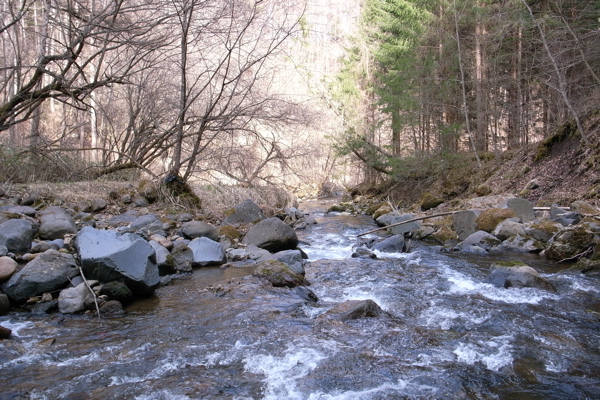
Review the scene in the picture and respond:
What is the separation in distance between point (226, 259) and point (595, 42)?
11.6 meters

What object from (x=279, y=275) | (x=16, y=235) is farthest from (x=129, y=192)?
(x=279, y=275)

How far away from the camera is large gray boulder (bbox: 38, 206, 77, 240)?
6922mm

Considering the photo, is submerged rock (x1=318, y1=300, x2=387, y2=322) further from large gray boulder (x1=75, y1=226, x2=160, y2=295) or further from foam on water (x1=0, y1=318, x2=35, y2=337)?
foam on water (x1=0, y1=318, x2=35, y2=337)

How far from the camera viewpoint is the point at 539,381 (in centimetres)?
352

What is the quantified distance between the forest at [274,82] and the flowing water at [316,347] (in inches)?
199

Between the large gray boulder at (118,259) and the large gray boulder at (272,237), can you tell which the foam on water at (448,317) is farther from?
the large gray boulder at (272,237)

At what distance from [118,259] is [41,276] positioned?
2.89 feet

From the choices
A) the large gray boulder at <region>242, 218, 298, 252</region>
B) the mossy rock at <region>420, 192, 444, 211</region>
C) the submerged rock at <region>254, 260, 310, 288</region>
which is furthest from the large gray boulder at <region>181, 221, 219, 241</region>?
the mossy rock at <region>420, 192, 444, 211</region>

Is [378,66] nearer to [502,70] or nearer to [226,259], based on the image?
[502,70]

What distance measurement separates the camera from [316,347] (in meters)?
4.17

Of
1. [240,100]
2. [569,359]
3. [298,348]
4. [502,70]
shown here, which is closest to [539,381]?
[569,359]

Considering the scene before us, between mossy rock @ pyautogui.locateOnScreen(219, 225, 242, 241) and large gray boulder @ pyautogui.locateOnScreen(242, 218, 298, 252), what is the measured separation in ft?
1.00

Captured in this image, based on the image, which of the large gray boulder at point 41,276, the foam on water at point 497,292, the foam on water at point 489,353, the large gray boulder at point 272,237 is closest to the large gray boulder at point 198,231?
the large gray boulder at point 272,237

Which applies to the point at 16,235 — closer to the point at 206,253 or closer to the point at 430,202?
the point at 206,253
